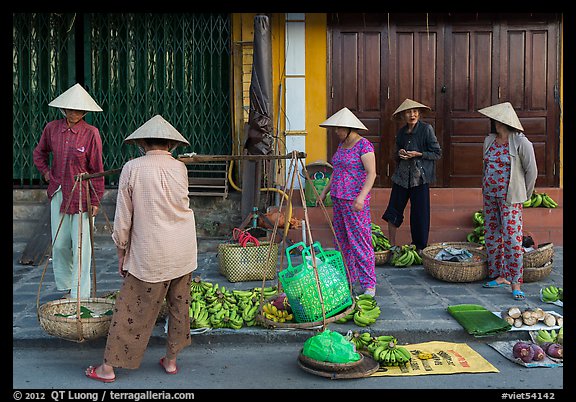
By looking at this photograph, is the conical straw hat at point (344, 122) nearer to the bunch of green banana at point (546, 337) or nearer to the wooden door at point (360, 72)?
the bunch of green banana at point (546, 337)

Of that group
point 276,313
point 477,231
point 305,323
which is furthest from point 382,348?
point 477,231

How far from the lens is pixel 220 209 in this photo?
9.57 metres

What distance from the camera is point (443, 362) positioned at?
4.79 meters

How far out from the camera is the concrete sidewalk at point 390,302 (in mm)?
5320

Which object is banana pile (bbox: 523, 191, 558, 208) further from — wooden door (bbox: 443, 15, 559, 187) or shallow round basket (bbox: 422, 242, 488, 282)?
shallow round basket (bbox: 422, 242, 488, 282)

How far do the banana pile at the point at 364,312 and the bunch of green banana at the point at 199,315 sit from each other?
1.19 metres

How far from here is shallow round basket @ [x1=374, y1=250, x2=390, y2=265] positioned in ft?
25.2

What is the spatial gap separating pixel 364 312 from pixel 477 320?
998mm

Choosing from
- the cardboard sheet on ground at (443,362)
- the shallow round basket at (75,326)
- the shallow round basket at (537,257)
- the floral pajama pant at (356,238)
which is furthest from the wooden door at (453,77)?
the shallow round basket at (75,326)

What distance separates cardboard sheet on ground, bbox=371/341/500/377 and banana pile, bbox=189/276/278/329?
52.3 inches

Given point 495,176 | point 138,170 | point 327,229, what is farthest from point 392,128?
point 138,170

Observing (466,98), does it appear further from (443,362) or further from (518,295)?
(443,362)

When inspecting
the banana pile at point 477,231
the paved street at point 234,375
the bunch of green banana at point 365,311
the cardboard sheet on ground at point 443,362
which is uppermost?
the banana pile at point 477,231

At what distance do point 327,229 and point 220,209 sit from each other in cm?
183
